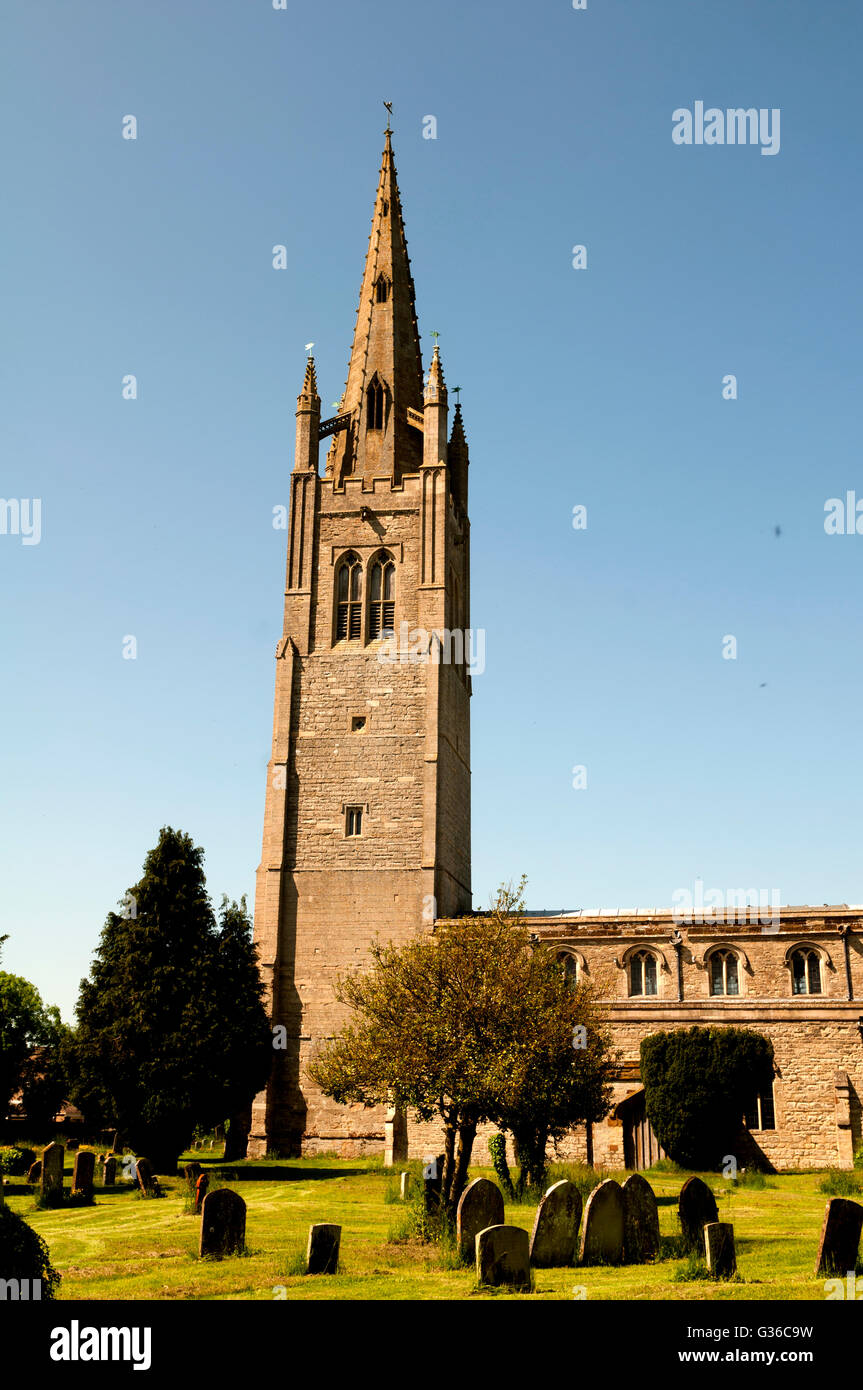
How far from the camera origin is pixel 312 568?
43.1 metres

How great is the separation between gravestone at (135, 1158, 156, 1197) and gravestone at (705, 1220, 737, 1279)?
48.9ft

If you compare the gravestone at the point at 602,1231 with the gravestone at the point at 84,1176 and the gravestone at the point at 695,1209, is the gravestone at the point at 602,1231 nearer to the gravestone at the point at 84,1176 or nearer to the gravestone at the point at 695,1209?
the gravestone at the point at 695,1209

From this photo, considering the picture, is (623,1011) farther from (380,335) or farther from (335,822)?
(380,335)

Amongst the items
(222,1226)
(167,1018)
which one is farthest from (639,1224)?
(167,1018)

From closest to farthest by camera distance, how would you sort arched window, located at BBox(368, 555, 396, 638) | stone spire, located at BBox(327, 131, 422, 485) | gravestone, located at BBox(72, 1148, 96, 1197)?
gravestone, located at BBox(72, 1148, 96, 1197) → arched window, located at BBox(368, 555, 396, 638) → stone spire, located at BBox(327, 131, 422, 485)

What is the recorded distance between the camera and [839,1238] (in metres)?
12.9

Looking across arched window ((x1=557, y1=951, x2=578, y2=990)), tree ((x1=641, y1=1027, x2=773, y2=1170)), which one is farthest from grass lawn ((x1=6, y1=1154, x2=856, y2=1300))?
arched window ((x1=557, y1=951, x2=578, y2=990))

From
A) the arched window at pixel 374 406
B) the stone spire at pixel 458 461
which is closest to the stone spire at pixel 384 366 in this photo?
the arched window at pixel 374 406

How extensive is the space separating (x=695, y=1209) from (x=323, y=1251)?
539 centimetres

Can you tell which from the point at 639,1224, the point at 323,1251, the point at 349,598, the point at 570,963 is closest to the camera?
the point at 323,1251

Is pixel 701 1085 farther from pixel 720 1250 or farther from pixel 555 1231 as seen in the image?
pixel 720 1250

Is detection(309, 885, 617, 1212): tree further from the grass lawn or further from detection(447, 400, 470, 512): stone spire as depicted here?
detection(447, 400, 470, 512): stone spire

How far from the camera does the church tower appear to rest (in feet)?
124

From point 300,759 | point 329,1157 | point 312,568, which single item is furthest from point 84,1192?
point 312,568
